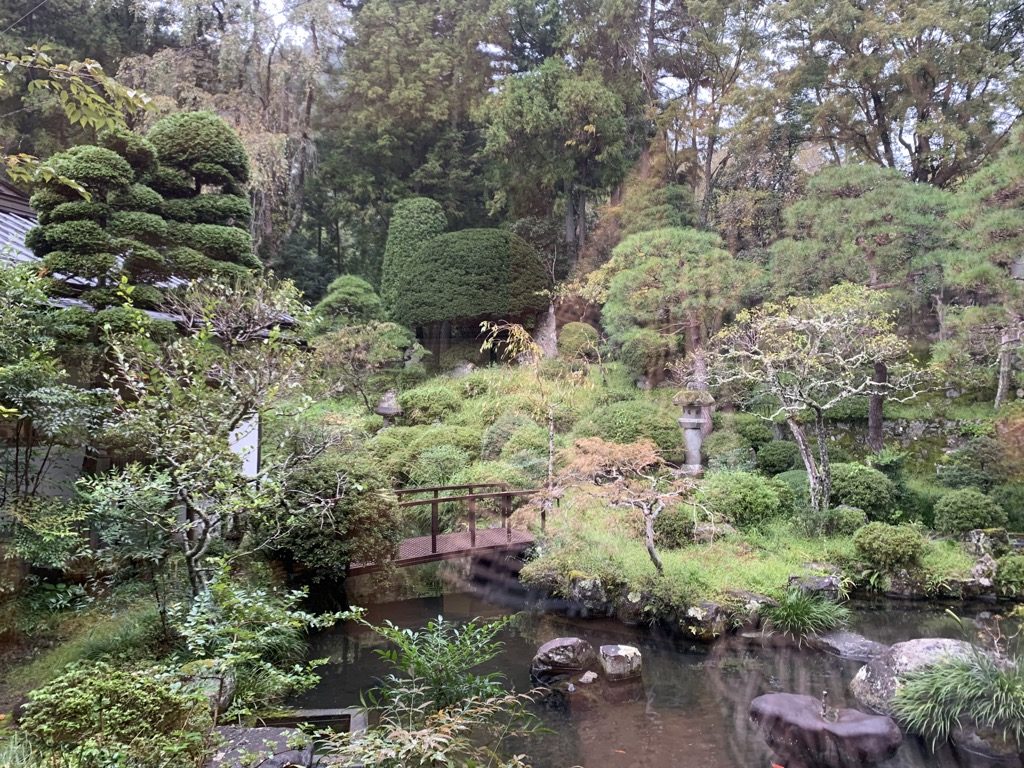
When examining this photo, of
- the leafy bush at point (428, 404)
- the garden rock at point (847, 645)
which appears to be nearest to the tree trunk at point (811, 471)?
the garden rock at point (847, 645)

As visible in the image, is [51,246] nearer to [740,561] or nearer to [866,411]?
[740,561]

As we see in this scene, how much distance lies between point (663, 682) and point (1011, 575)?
17.0 feet

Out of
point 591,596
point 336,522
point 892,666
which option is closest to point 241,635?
point 336,522

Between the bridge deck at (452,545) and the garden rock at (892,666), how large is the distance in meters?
4.59

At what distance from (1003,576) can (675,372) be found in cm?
659

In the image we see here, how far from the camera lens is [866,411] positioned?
1241cm

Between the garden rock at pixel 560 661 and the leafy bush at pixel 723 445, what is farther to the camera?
the leafy bush at pixel 723 445

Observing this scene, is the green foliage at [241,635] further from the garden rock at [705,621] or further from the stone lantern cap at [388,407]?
the stone lantern cap at [388,407]

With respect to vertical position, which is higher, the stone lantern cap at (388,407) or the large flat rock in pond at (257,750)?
the stone lantern cap at (388,407)

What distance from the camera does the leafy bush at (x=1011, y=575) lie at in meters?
8.21

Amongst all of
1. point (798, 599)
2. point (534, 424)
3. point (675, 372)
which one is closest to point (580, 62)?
point (675, 372)

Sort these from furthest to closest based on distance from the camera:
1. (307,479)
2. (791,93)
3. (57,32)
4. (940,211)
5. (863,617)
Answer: (57,32), (791,93), (940,211), (863,617), (307,479)

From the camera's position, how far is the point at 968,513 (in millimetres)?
9047

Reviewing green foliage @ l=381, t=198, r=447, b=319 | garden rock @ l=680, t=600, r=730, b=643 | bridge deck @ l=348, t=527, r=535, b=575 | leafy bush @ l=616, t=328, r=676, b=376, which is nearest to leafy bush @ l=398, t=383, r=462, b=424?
leafy bush @ l=616, t=328, r=676, b=376
